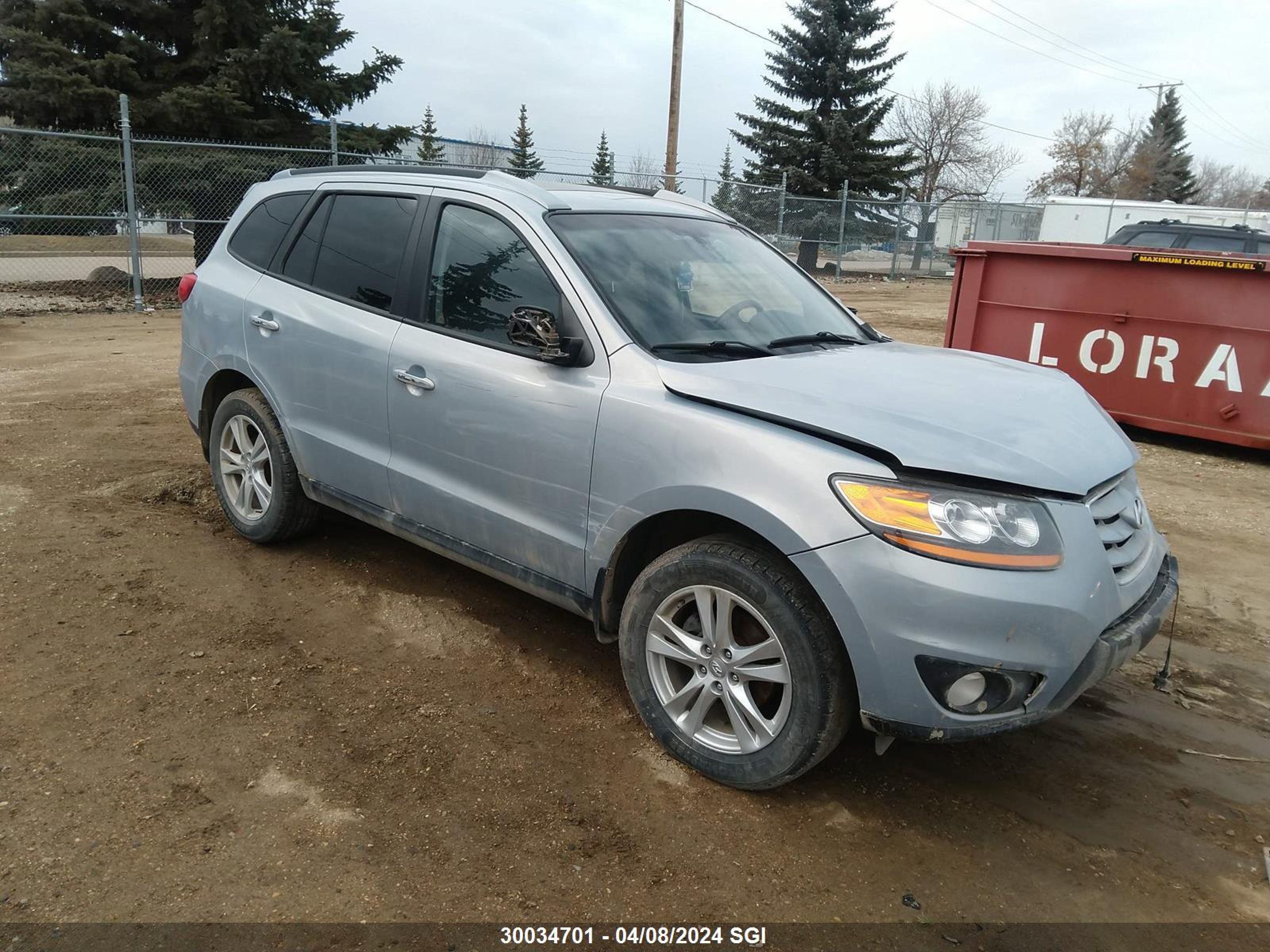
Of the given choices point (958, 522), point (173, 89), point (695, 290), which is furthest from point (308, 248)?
point (173, 89)

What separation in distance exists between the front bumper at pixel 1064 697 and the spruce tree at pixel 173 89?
1581 cm

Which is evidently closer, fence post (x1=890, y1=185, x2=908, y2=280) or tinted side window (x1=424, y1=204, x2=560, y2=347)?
tinted side window (x1=424, y1=204, x2=560, y2=347)

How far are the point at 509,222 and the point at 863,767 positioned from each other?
7.72ft

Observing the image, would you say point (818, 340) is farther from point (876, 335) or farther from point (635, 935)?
point (635, 935)

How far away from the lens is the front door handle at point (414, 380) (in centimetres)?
362

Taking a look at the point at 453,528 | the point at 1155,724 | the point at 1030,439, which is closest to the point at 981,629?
the point at 1030,439

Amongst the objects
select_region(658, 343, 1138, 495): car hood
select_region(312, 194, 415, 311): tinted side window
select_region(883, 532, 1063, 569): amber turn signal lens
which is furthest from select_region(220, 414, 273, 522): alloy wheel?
select_region(883, 532, 1063, 569): amber turn signal lens

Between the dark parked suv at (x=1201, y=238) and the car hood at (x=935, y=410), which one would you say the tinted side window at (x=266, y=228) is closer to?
the car hood at (x=935, y=410)

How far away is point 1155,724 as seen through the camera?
352cm

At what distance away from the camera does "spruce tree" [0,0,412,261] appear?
15078 millimetres

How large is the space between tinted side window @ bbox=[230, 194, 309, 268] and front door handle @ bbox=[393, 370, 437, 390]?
1331 millimetres

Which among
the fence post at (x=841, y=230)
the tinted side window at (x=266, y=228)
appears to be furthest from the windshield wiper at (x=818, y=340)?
the fence post at (x=841, y=230)

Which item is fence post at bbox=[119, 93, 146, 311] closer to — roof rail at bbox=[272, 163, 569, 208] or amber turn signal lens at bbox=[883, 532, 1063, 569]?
roof rail at bbox=[272, 163, 569, 208]

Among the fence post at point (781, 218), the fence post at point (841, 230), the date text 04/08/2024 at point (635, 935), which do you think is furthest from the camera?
the fence post at point (841, 230)
